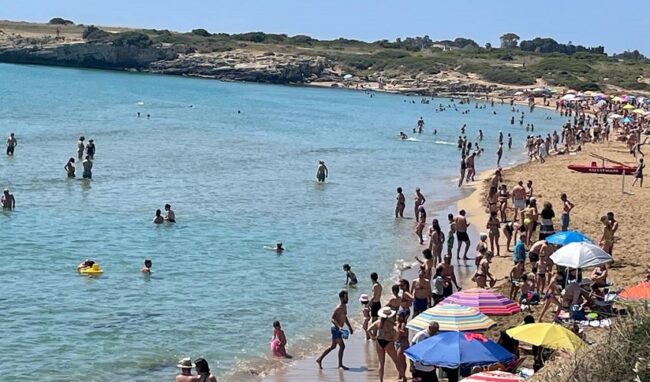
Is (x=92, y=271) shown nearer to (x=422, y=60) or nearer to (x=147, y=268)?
(x=147, y=268)

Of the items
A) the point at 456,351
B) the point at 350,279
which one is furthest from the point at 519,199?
the point at 456,351

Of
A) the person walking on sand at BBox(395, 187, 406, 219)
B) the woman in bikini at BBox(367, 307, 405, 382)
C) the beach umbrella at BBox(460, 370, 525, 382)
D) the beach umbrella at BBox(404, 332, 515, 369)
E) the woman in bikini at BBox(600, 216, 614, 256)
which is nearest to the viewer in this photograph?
the beach umbrella at BBox(460, 370, 525, 382)

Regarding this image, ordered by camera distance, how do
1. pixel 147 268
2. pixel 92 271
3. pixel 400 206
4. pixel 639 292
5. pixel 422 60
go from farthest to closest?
1. pixel 422 60
2. pixel 400 206
3. pixel 147 268
4. pixel 92 271
5. pixel 639 292

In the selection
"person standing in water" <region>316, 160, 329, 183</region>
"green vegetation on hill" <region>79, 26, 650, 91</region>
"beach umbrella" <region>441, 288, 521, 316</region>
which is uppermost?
"green vegetation on hill" <region>79, 26, 650, 91</region>

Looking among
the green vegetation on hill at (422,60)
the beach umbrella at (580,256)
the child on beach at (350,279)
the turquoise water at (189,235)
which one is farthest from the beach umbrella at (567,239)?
the green vegetation on hill at (422,60)

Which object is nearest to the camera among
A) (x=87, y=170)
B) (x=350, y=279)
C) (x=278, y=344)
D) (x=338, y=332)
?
(x=338, y=332)

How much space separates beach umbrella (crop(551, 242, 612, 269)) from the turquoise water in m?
4.29

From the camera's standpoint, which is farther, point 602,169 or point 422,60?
point 422,60

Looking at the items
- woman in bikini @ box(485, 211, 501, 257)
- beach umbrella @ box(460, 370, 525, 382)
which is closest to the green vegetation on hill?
woman in bikini @ box(485, 211, 501, 257)

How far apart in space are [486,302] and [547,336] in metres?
1.89

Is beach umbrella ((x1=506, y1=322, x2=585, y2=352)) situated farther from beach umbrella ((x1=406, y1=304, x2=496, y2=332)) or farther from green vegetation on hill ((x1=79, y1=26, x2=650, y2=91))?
green vegetation on hill ((x1=79, y1=26, x2=650, y2=91))

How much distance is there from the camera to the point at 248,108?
78.0 metres

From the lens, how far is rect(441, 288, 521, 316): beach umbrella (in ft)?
39.9

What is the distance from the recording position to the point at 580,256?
14.0 meters
